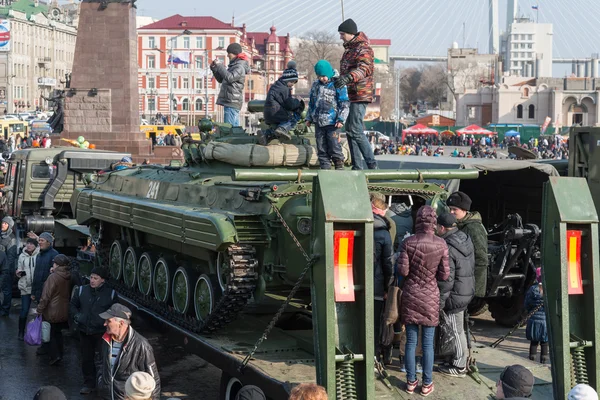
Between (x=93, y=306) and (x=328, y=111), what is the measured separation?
10.6 feet

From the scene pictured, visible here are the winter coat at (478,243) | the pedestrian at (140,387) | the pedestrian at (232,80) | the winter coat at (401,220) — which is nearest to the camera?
the pedestrian at (140,387)

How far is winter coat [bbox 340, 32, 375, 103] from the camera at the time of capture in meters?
11.1


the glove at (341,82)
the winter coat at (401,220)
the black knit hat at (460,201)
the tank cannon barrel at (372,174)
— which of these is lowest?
the winter coat at (401,220)

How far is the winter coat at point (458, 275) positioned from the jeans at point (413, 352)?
0.47m

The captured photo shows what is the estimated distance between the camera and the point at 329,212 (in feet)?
24.7

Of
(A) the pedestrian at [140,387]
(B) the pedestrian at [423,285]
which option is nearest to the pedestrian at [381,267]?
(B) the pedestrian at [423,285]

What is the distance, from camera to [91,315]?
36.1 feet

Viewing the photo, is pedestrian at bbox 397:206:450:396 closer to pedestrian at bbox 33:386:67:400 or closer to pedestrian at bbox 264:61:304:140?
pedestrian at bbox 33:386:67:400

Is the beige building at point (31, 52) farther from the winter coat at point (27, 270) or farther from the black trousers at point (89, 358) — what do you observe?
the black trousers at point (89, 358)

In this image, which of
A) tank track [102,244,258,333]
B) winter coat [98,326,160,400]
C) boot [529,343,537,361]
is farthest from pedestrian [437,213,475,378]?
winter coat [98,326,160,400]

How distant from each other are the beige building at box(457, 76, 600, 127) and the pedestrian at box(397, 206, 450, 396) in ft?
405

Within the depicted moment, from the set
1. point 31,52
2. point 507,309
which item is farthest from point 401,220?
point 31,52

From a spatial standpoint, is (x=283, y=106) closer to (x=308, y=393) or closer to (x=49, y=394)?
(x=49, y=394)

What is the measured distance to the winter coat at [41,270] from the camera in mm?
13586
